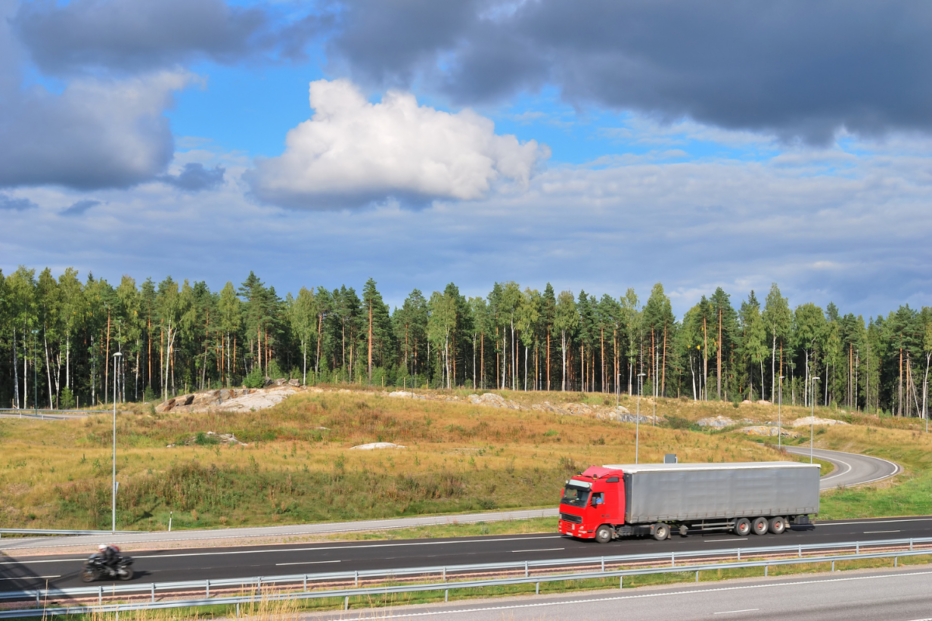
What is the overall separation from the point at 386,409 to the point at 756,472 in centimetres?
5460

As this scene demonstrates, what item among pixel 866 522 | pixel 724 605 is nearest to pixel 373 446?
pixel 866 522

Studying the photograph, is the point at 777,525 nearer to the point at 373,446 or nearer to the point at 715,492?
the point at 715,492

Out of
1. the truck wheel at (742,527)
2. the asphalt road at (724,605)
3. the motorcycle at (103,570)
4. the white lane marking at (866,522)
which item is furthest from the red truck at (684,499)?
the motorcycle at (103,570)

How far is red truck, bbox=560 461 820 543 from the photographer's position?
32.7 meters

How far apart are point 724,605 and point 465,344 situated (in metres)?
124

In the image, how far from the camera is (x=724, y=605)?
20078mm

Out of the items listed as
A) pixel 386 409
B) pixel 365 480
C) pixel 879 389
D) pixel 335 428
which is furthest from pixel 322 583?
pixel 879 389

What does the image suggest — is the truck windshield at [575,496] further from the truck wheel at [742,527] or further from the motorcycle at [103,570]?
the motorcycle at [103,570]

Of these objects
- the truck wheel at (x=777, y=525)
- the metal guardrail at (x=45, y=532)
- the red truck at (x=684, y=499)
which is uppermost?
the red truck at (x=684, y=499)

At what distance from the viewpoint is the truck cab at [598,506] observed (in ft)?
107

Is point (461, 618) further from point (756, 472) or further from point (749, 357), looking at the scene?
point (749, 357)

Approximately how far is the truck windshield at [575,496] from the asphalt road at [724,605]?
1016cm

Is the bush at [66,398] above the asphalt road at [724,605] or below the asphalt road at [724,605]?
below

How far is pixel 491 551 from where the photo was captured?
1192 inches
